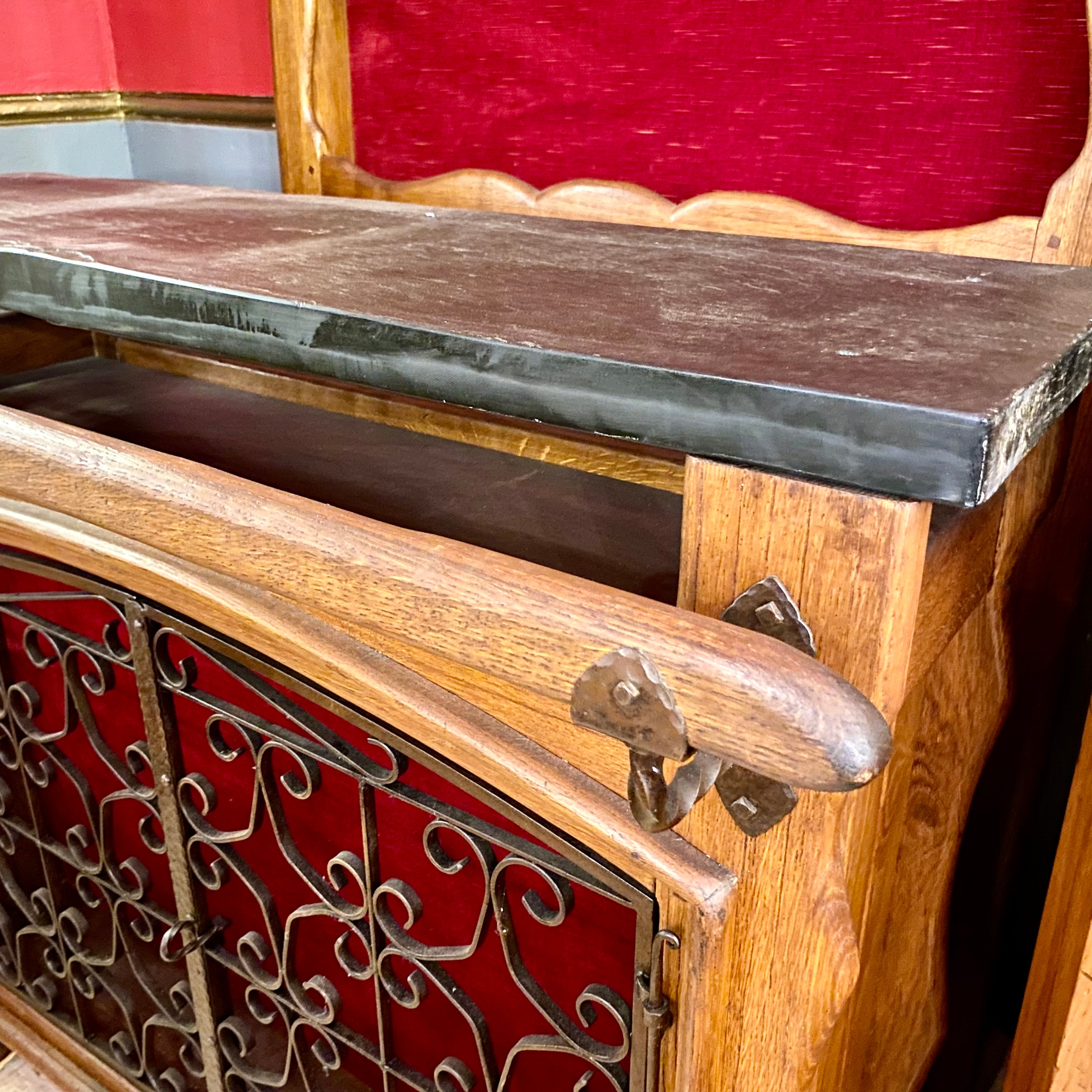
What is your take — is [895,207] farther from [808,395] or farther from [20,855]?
[20,855]

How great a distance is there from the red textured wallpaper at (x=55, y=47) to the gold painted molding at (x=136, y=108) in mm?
12

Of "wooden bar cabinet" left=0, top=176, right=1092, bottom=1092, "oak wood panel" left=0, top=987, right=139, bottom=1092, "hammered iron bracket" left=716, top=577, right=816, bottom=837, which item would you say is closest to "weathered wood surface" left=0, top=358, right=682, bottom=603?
"wooden bar cabinet" left=0, top=176, right=1092, bottom=1092

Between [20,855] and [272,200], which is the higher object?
[272,200]

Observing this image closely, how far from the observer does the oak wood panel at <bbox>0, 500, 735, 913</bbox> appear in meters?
0.58

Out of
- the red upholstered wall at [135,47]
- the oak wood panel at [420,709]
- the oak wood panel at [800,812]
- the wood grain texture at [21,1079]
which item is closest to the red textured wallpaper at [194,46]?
the red upholstered wall at [135,47]

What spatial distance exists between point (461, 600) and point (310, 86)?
87cm

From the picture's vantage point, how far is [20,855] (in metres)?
1.30

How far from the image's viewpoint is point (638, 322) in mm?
516

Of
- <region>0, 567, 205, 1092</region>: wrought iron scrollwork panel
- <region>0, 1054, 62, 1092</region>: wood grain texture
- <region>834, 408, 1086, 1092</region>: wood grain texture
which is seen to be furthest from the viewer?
<region>0, 1054, 62, 1092</region>: wood grain texture

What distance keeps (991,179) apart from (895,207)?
7cm

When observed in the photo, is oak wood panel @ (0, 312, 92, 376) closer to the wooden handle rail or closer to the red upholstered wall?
the red upholstered wall

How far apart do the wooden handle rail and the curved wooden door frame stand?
498 mm

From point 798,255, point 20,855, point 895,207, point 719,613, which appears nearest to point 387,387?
point 719,613

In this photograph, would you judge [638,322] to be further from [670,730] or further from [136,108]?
[136,108]
